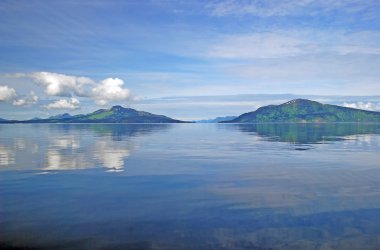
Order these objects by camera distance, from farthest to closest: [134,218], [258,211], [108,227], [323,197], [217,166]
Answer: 1. [217,166]
2. [323,197]
3. [258,211]
4. [134,218]
5. [108,227]

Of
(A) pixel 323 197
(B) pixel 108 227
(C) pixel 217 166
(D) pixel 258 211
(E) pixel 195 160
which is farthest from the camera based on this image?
(E) pixel 195 160

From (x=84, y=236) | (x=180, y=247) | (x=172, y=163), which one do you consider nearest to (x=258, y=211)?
(x=180, y=247)

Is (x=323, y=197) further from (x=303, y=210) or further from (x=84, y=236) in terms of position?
(x=84, y=236)

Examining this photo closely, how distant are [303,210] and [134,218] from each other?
1161 cm

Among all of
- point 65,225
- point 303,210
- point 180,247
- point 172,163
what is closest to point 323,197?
point 303,210

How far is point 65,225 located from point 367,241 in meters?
17.1

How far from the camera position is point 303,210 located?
24172mm

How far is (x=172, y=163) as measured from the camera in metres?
49.2

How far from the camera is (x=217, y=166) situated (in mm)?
46219

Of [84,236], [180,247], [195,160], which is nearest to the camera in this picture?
[180,247]

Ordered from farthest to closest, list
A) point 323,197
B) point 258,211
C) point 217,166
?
Result: point 217,166
point 323,197
point 258,211

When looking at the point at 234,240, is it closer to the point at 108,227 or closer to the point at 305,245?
the point at 305,245

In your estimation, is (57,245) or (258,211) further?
(258,211)

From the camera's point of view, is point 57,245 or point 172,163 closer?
point 57,245
